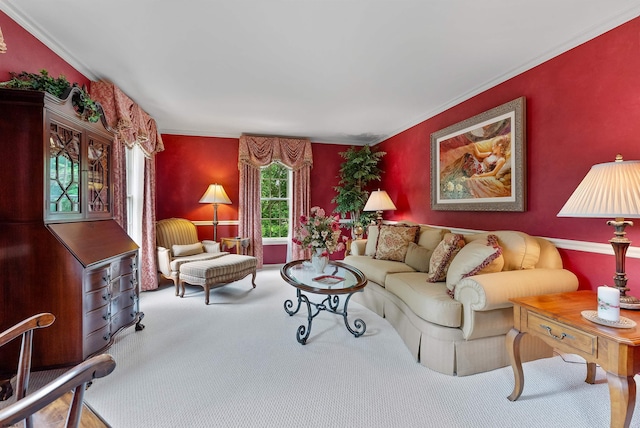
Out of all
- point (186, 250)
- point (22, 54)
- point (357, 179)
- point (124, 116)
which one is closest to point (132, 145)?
point (124, 116)

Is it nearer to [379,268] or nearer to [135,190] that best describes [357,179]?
[379,268]

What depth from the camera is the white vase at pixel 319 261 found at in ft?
9.39

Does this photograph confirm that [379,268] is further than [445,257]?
Yes

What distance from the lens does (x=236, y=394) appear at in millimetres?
1750

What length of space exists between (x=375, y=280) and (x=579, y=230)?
69.7 inches

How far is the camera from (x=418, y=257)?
3.15 meters

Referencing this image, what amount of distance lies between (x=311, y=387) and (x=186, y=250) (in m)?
2.87

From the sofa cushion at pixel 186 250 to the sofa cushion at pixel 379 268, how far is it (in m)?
2.31

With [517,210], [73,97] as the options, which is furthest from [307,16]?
[517,210]

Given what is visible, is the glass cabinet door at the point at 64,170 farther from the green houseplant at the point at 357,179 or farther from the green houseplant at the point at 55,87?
the green houseplant at the point at 357,179

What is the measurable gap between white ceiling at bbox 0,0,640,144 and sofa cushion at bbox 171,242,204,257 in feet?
6.27

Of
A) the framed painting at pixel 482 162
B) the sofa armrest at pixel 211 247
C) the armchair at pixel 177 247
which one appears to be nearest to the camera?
the framed painting at pixel 482 162

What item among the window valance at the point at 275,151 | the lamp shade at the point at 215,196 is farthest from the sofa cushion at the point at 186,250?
the window valance at the point at 275,151

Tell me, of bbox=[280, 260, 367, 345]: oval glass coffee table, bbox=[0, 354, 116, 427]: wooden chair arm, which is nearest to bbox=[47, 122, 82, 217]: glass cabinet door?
bbox=[0, 354, 116, 427]: wooden chair arm
